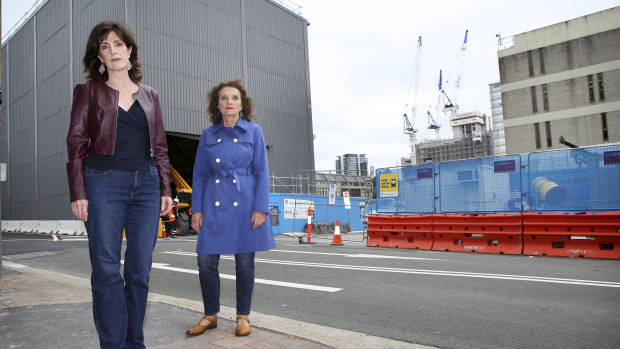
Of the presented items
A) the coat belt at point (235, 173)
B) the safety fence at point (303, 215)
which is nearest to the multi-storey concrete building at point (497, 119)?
the safety fence at point (303, 215)

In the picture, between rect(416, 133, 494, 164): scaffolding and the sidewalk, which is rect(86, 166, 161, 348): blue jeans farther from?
rect(416, 133, 494, 164): scaffolding

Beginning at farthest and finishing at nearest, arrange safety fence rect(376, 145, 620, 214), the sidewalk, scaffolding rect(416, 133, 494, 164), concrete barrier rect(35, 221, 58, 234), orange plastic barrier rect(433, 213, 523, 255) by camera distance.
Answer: scaffolding rect(416, 133, 494, 164) < concrete barrier rect(35, 221, 58, 234) < orange plastic barrier rect(433, 213, 523, 255) < safety fence rect(376, 145, 620, 214) < the sidewalk

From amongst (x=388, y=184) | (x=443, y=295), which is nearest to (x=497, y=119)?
(x=388, y=184)

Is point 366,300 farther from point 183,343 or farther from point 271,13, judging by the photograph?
point 271,13

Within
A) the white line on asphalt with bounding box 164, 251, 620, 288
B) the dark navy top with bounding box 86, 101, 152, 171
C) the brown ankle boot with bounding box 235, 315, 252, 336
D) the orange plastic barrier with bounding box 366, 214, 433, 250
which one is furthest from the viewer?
the orange plastic barrier with bounding box 366, 214, 433, 250

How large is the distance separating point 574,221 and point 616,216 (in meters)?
0.77

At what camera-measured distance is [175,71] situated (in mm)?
24719

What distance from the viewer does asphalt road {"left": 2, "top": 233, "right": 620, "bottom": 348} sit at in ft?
12.3

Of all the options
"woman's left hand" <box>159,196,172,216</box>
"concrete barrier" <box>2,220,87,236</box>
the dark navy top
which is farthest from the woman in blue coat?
"concrete barrier" <box>2,220,87,236</box>

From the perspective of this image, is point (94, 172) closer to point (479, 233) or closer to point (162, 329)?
point (162, 329)

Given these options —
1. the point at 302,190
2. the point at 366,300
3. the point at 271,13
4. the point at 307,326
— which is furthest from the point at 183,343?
the point at 271,13

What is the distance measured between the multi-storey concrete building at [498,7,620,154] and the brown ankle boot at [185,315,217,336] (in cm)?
4636

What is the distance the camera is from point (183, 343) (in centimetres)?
327

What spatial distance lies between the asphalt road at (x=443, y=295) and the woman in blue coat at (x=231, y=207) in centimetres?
108
